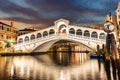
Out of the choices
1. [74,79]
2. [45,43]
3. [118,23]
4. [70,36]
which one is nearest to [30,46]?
[45,43]

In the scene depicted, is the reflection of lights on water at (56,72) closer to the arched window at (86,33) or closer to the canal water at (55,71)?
the canal water at (55,71)

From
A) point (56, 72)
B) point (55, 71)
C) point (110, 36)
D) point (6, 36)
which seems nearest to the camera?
point (110, 36)

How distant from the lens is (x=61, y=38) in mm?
20766

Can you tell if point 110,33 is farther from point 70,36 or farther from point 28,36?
point 28,36

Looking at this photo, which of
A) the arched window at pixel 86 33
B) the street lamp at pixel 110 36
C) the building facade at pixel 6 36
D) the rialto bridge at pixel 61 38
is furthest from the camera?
the building facade at pixel 6 36

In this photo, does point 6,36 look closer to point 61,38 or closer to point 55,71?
point 61,38

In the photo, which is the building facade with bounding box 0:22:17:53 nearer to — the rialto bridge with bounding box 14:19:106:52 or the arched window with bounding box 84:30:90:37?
the rialto bridge with bounding box 14:19:106:52

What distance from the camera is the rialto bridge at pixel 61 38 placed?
1994 cm

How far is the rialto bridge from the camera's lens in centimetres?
1994

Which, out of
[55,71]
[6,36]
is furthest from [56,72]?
[6,36]

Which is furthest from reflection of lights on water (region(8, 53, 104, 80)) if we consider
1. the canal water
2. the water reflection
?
the water reflection

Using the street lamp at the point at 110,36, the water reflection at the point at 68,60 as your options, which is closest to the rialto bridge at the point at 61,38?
the water reflection at the point at 68,60

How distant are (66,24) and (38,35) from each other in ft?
10.3

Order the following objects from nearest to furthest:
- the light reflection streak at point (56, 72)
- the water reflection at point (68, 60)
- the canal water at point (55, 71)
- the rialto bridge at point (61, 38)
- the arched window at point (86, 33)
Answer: the canal water at point (55, 71)
the light reflection streak at point (56, 72)
the water reflection at point (68, 60)
the rialto bridge at point (61, 38)
the arched window at point (86, 33)
